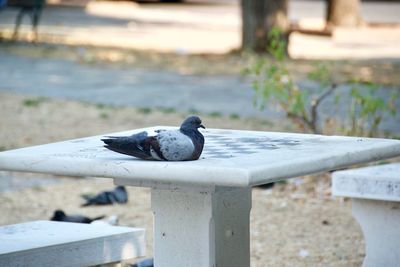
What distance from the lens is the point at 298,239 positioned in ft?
20.2

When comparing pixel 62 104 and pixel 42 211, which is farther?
pixel 62 104

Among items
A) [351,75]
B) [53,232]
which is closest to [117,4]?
[351,75]

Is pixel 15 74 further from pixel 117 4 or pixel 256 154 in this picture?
pixel 117 4

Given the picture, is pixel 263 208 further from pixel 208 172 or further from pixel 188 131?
pixel 208 172

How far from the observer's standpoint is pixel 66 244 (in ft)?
14.5

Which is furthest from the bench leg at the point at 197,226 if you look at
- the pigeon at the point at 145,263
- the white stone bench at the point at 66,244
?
the pigeon at the point at 145,263

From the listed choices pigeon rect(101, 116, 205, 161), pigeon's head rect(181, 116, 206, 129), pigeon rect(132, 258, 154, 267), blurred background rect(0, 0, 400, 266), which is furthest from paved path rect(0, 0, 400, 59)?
pigeon rect(101, 116, 205, 161)

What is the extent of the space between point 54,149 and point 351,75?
9.40m

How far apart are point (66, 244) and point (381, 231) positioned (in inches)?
61.5

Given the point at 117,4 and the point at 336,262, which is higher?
the point at 117,4

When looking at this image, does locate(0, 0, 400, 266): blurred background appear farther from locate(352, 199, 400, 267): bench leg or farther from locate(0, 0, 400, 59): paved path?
locate(352, 199, 400, 267): bench leg

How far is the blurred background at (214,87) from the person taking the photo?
6.77 metres

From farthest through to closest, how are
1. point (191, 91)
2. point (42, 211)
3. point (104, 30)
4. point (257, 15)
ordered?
point (104, 30), point (257, 15), point (191, 91), point (42, 211)

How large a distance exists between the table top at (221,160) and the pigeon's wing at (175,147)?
41 millimetres
